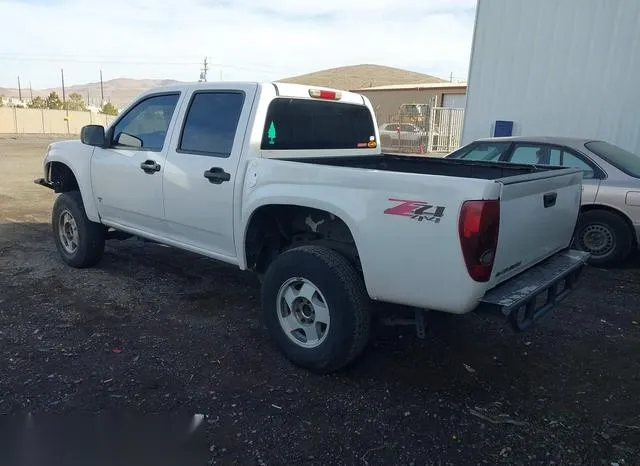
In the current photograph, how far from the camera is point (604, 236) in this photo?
6.10 metres

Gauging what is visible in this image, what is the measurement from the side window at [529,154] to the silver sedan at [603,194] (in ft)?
0.04

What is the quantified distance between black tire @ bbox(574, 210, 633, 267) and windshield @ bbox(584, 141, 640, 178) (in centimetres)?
55

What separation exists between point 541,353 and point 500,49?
347 inches

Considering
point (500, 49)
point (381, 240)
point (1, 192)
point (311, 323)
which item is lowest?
point (1, 192)

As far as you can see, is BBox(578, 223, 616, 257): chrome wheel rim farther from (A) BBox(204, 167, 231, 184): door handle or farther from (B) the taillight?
(A) BBox(204, 167, 231, 184): door handle

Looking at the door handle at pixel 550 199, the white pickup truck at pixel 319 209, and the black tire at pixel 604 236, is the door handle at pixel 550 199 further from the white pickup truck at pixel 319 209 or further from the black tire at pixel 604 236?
the black tire at pixel 604 236

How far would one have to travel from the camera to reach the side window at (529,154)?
6555 millimetres

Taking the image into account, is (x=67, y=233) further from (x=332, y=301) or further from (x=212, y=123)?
(x=332, y=301)

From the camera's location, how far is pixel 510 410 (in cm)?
314

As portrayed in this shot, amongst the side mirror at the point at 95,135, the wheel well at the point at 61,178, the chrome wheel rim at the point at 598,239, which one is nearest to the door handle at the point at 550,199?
the chrome wheel rim at the point at 598,239

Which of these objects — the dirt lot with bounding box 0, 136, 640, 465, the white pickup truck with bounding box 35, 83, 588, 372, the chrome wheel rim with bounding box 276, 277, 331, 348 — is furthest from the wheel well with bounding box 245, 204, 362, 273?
the dirt lot with bounding box 0, 136, 640, 465

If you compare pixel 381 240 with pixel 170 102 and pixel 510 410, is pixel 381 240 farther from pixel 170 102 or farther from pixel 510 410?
pixel 170 102

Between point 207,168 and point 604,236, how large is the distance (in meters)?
4.75

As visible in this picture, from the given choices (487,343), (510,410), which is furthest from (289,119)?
(510,410)
